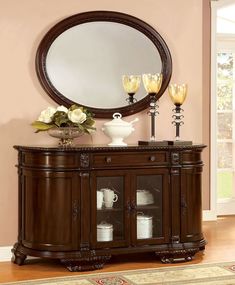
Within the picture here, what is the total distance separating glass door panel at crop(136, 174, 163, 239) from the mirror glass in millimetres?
689

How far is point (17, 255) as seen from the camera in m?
4.43

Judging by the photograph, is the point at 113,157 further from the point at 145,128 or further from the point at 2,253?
the point at 2,253

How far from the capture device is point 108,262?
4488 mm

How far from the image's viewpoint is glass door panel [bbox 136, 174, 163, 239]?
444 cm

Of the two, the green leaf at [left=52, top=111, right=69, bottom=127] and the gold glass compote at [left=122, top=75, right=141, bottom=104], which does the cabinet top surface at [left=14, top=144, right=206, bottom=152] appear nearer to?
the green leaf at [left=52, top=111, right=69, bottom=127]

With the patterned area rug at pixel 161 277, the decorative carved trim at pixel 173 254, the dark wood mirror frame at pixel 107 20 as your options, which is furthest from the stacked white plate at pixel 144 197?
the dark wood mirror frame at pixel 107 20

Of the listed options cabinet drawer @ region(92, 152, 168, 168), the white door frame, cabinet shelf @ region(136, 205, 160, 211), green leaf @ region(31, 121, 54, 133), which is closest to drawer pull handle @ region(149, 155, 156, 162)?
cabinet drawer @ region(92, 152, 168, 168)

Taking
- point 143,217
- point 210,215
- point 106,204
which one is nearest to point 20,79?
point 106,204

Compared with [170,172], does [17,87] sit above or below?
above

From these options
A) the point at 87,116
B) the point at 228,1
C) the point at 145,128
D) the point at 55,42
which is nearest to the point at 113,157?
the point at 87,116

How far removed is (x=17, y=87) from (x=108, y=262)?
1.41m

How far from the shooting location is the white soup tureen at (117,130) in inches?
178

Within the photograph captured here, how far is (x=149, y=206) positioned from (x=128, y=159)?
38 centimetres

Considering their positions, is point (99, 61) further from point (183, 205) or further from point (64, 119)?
point (183, 205)
